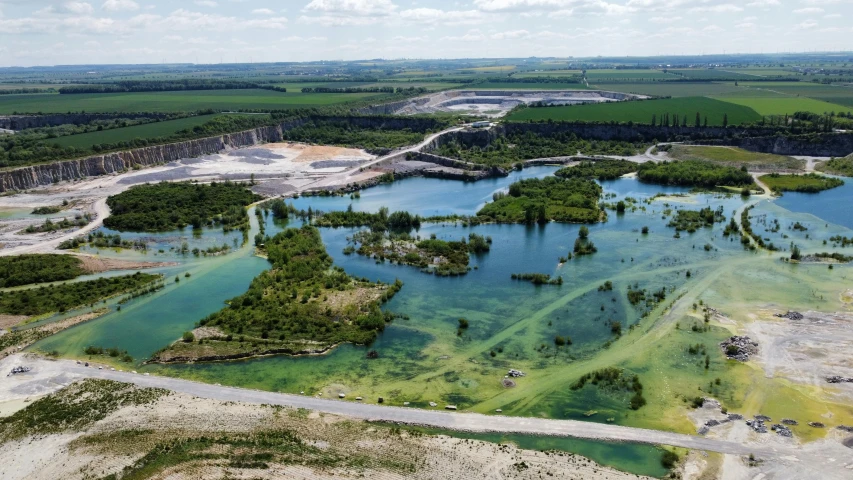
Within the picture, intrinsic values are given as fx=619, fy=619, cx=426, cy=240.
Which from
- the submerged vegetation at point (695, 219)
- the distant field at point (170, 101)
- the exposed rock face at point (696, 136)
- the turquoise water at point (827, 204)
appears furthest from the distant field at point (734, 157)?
the distant field at point (170, 101)

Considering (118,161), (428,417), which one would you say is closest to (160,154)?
(118,161)

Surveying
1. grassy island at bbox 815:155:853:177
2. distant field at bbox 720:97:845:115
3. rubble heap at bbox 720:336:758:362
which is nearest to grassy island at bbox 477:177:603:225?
rubble heap at bbox 720:336:758:362

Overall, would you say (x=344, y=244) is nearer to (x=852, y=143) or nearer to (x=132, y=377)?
(x=132, y=377)

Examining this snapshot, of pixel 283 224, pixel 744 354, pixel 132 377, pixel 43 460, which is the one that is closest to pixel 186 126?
pixel 283 224

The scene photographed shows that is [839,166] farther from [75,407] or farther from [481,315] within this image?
[75,407]

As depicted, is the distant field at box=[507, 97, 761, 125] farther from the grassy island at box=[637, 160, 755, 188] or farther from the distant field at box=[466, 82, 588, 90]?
the distant field at box=[466, 82, 588, 90]

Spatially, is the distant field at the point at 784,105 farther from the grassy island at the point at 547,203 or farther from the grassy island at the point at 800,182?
the grassy island at the point at 547,203
